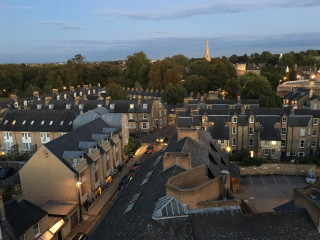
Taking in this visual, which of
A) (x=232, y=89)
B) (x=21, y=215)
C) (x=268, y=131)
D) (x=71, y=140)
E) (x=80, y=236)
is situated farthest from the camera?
(x=232, y=89)

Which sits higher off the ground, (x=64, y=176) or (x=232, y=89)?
(x=232, y=89)

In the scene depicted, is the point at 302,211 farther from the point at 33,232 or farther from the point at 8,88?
the point at 8,88

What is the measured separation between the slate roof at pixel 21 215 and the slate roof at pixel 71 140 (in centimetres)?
593

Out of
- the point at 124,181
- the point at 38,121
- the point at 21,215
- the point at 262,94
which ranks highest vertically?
the point at 262,94

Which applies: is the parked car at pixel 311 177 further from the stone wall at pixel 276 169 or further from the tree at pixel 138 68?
the tree at pixel 138 68

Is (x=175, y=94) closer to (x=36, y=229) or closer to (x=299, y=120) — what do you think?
(x=299, y=120)

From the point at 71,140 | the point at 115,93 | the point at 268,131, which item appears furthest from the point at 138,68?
the point at 71,140

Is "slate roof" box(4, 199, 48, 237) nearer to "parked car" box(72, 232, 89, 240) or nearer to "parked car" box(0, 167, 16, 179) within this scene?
"parked car" box(72, 232, 89, 240)

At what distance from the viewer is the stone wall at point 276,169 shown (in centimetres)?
4025

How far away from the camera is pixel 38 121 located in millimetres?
50250

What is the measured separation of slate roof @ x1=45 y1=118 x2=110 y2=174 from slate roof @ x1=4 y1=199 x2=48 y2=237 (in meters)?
5.93

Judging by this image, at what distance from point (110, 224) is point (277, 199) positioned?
2296 centimetres

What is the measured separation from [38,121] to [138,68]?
68.8 meters

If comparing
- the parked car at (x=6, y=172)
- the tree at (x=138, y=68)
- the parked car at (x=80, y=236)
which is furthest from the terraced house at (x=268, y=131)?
the tree at (x=138, y=68)
